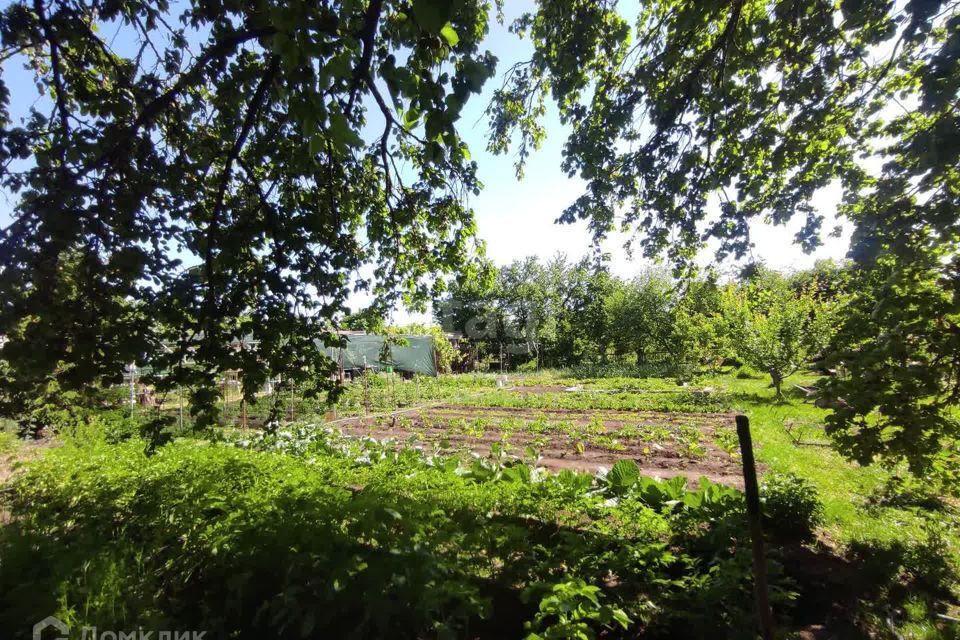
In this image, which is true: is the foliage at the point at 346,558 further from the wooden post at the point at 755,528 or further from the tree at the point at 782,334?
the tree at the point at 782,334

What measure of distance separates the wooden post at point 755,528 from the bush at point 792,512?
6.17 feet

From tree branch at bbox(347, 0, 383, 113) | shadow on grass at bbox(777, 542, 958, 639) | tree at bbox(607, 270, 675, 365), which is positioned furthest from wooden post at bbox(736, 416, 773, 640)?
tree at bbox(607, 270, 675, 365)

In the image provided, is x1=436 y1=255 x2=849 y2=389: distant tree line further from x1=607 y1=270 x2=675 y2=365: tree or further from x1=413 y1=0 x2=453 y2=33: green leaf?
x1=413 y1=0 x2=453 y2=33: green leaf

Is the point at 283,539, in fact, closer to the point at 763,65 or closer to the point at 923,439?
the point at 923,439

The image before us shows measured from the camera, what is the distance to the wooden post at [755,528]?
174 centimetres

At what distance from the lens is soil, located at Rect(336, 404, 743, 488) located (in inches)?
223

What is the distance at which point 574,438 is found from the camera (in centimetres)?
748

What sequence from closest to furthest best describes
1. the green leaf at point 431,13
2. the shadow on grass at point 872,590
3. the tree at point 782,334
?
the green leaf at point 431,13, the shadow on grass at point 872,590, the tree at point 782,334

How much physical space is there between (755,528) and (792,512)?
2299 millimetres

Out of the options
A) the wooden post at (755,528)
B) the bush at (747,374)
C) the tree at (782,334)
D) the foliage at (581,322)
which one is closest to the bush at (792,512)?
the wooden post at (755,528)

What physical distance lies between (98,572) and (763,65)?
21.0 feet

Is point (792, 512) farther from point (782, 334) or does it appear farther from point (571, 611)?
point (782, 334)

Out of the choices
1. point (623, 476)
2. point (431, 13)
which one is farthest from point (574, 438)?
point (431, 13)

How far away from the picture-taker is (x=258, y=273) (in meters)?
2.94
